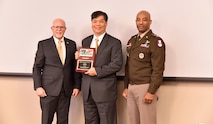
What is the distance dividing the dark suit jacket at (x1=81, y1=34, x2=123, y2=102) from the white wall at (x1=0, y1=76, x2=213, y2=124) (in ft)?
1.15

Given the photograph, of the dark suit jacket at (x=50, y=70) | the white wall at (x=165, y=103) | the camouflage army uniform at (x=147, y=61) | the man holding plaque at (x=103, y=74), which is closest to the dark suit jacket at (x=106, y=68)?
the man holding plaque at (x=103, y=74)

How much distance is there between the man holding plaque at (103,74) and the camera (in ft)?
7.51

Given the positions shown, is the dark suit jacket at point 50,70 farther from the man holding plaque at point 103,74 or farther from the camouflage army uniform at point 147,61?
the camouflage army uniform at point 147,61

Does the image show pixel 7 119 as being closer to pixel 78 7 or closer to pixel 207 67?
pixel 78 7

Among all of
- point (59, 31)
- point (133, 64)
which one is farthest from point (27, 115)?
point (133, 64)

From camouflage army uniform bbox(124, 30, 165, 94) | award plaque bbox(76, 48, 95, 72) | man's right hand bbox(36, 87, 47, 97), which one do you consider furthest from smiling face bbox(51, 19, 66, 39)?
camouflage army uniform bbox(124, 30, 165, 94)

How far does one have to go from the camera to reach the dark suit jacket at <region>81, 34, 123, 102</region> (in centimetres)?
229

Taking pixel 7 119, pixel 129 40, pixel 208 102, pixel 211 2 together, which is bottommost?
pixel 7 119

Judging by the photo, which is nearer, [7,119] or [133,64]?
[133,64]

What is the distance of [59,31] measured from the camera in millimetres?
2414

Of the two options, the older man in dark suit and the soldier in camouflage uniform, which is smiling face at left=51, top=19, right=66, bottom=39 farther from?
the soldier in camouflage uniform

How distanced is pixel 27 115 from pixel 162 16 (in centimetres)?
177

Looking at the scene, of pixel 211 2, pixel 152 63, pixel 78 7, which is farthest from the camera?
pixel 78 7

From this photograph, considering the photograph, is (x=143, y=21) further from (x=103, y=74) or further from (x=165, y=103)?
(x=165, y=103)
